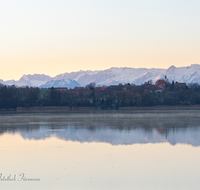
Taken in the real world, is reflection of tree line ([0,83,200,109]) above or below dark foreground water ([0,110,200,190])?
above

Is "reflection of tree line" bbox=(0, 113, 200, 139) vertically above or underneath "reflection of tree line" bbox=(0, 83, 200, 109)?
underneath

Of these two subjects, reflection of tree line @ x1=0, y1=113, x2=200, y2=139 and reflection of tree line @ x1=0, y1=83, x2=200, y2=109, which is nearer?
reflection of tree line @ x1=0, y1=113, x2=200, y2=139

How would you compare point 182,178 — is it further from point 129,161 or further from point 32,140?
point 32,140

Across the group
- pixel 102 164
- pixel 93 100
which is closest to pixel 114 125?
pixel 102 164

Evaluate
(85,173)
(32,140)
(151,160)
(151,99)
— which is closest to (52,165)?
(85,173)

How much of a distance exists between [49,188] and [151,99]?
89.9 meters

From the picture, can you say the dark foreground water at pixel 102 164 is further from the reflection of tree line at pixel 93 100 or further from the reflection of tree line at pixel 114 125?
the reflection of tree line at pixel 93 100

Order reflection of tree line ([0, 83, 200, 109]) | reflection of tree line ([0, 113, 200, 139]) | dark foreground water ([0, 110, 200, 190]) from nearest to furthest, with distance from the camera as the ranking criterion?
dark foreground water ([0, 110, 200, 190])
reflection of tree line ([0, 113, 200, 139])
reflection of tree line ([0, 83, 200, 109])

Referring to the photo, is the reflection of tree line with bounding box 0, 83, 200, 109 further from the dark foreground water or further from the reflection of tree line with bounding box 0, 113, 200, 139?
the dark foreground water

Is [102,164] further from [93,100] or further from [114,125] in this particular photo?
[93,100]

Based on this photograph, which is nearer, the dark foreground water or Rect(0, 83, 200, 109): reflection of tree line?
the dark foreground water

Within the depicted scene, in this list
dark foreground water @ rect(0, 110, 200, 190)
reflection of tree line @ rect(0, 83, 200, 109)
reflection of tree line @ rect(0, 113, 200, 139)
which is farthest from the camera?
reflection of tree line @ rect(0, 83, 200, 109)

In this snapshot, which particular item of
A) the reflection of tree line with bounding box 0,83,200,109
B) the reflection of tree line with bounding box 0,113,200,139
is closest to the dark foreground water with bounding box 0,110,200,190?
the reflection of tree line with bounding box 0,113,200,139

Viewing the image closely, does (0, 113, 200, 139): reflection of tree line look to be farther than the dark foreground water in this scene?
Yes
